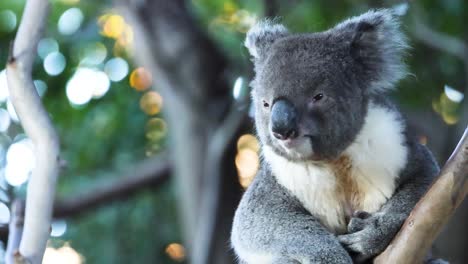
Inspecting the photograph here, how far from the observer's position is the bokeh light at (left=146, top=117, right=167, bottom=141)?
29.2 ft

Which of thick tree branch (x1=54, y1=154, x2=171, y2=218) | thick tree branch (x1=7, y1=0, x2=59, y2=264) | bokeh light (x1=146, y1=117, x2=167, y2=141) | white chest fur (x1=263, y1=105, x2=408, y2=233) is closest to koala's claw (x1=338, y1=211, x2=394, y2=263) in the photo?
white chest fur (x1=263, y1=105, x2=408, y2=233)

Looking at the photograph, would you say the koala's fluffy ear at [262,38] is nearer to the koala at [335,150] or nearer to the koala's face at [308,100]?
the koala at [335,150]

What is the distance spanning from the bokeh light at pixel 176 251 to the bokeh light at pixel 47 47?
2.41 metres

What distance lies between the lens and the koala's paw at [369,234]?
332 centimetres

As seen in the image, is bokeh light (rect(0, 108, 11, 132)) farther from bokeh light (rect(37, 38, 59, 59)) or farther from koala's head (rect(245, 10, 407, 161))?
koala's head (rect(245, 10, 407, 161))

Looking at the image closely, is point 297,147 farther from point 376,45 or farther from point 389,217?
point 376,45

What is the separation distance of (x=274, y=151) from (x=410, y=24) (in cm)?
359

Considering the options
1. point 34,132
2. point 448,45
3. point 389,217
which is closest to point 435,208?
point 389,217

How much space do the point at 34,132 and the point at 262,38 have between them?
1274 millimetres

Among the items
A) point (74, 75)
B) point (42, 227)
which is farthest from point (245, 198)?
point (74, 75)

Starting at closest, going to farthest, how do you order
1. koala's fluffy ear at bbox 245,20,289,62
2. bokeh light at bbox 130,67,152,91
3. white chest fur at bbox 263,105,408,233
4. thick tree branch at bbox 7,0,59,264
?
thick tree branch at bbox 7,0,59,264, white chest fur at bbox 263,105,408,233, koala's fluffy ear at bbox 245,20,289,62, bokeh light at bbox 130,67,152,91

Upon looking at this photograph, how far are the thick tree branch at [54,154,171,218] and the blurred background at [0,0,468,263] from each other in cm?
1

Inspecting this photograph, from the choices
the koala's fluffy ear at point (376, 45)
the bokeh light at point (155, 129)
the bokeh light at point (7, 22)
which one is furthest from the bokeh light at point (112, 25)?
the koala's fluffy ear at point (376, 45)

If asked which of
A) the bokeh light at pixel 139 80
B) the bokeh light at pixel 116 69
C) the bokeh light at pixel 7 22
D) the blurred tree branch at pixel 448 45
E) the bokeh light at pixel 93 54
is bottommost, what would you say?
the bokeh light at pixel 139 80
